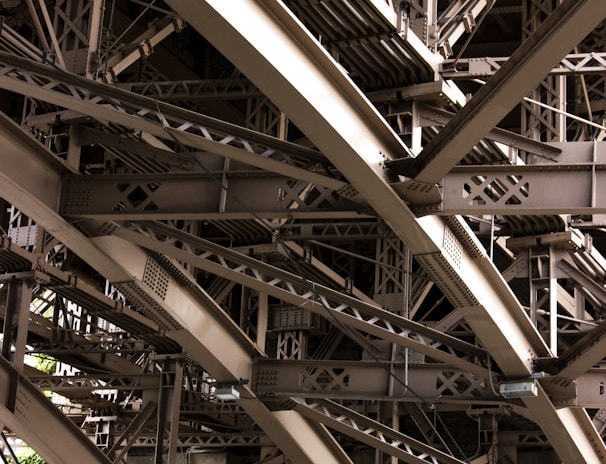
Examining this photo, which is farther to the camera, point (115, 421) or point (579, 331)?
point (115, 421)

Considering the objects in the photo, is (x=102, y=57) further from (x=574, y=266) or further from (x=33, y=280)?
(x=574, y=266)

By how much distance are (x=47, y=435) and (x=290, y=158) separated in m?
6.40

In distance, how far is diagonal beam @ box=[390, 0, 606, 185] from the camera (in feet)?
31.7

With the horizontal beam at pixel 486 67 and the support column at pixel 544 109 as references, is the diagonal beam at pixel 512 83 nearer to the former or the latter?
the horizontal beam at pixel 486 67

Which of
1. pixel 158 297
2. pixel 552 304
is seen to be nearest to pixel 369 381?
pixel 552 304

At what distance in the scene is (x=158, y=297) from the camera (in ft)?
54.5

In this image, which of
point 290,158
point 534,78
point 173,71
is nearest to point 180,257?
point 290,158

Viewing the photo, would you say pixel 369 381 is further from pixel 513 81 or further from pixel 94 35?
pixel 513 81

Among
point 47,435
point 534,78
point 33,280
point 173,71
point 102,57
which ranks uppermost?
point 173,71

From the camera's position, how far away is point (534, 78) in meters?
10.3

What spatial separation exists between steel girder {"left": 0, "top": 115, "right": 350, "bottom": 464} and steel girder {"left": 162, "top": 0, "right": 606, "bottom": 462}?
3.91m

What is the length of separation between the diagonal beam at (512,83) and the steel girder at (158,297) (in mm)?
4760

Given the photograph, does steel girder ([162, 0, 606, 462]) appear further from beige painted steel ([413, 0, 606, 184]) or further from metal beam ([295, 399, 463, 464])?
metal beam ([295, 399, 463, 464])

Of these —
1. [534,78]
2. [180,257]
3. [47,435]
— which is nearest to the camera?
[534,78]
